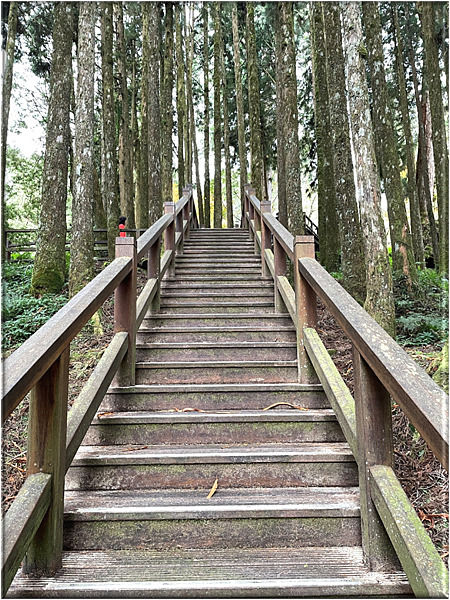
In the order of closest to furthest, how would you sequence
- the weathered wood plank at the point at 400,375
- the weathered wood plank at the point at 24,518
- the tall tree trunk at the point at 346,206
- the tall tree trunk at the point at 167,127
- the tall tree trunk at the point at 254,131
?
the weathered wood plank at the point at 400,375 → the weathered wood plank at the point at 24,518 → the tall tree trunk at the point at 346,206 → the tall tree trunk at the point at 254,131 → the tall tree trunk at the point at 167,127

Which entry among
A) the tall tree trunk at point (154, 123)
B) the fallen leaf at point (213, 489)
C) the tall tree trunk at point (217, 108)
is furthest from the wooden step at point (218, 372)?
the tall tree trunk at point (217, 108)

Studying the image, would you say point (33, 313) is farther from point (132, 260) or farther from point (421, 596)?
point (421, 596)

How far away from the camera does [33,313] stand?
657 cm

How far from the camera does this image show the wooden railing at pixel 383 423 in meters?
1.30

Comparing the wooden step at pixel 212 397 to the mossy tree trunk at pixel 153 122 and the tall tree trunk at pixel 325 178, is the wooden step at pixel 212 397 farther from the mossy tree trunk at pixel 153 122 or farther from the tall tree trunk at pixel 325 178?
the mossy tree trunk at pixel 153 122

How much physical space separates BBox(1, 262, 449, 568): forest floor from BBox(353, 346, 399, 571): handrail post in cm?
25

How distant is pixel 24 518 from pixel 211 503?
33.7 inches

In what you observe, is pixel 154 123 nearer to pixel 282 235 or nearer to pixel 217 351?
pixel 282 235

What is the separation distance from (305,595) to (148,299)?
2.56 meters

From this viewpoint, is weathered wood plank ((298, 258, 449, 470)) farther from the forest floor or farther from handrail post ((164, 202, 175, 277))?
Answer: handrail post ((164, 202, 175, 277))

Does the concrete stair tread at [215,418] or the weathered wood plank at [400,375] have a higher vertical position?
the weathered wood plank at [400,375]

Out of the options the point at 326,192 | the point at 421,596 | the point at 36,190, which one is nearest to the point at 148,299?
the point at 421,596

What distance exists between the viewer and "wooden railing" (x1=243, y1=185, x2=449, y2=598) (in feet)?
4.26

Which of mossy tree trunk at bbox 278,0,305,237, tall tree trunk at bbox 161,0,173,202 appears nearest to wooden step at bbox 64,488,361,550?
mossy tree trunk at bbox 278,0,305,237
